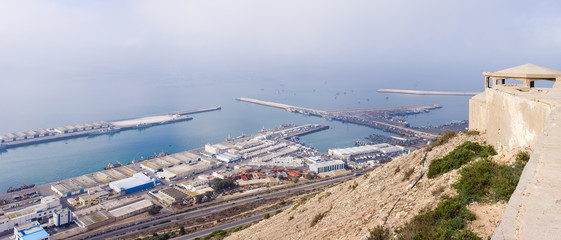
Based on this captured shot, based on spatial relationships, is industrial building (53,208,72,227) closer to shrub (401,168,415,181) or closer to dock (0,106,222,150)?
shrub (401,168,415,181)

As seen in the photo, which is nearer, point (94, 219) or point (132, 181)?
point (94, 219)

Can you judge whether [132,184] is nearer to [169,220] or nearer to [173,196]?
[173,196]

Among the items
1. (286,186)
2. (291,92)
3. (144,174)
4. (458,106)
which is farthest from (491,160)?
(291,92)

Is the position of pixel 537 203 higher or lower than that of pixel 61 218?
higher

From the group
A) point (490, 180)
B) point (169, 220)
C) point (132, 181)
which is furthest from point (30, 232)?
point (490, 180)

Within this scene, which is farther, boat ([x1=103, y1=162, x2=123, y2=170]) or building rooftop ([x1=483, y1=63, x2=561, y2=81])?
boat ([x1=103, y1=162, x2=123, y2=170])

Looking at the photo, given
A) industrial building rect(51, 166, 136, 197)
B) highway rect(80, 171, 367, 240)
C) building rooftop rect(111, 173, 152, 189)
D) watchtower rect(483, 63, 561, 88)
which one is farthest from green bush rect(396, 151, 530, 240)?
industrial building rect(51, 166, 136, 197)

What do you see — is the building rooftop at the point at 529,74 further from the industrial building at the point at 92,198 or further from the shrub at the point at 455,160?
the industrial building at the point at 92,198
